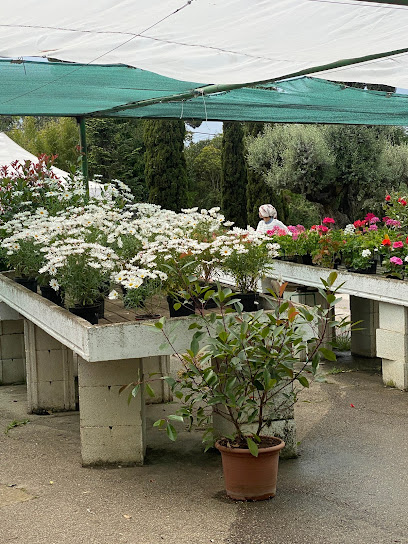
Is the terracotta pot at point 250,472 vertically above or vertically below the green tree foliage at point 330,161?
below

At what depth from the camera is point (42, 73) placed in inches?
237

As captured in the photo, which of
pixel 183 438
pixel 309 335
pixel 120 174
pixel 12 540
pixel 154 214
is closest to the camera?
pixel 12 540

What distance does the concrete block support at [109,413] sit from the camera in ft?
13.7

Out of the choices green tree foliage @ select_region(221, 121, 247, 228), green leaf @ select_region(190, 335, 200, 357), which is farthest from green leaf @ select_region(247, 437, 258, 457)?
green tree foliage @ select_region(221, 121, 247, 228)

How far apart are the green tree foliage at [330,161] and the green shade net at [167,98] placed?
5.23 m

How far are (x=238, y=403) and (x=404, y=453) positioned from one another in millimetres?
1414

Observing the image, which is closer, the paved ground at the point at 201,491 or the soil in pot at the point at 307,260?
the paved ground at the point at 201,491

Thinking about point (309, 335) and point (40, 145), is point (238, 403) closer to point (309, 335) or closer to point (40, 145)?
point (309, 335)

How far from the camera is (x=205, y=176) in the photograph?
2312 cm

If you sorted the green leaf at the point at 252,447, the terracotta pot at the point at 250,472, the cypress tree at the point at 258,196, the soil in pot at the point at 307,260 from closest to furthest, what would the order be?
1. the green leaf at the point at 252,447
2. the terracotta pot at the point at 250,472
3. the soil in pot at the point at 307,260
4. the cypress tree at the point at 258,196

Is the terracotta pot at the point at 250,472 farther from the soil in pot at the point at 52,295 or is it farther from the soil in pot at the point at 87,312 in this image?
the soil in pot at the point at 52,295

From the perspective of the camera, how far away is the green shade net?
6.11 metres

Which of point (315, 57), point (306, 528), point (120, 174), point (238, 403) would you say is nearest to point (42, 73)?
point (315, 57)

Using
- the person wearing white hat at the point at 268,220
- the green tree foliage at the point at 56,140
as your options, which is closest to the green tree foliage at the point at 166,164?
the green tree foliage at the point at 56,140
